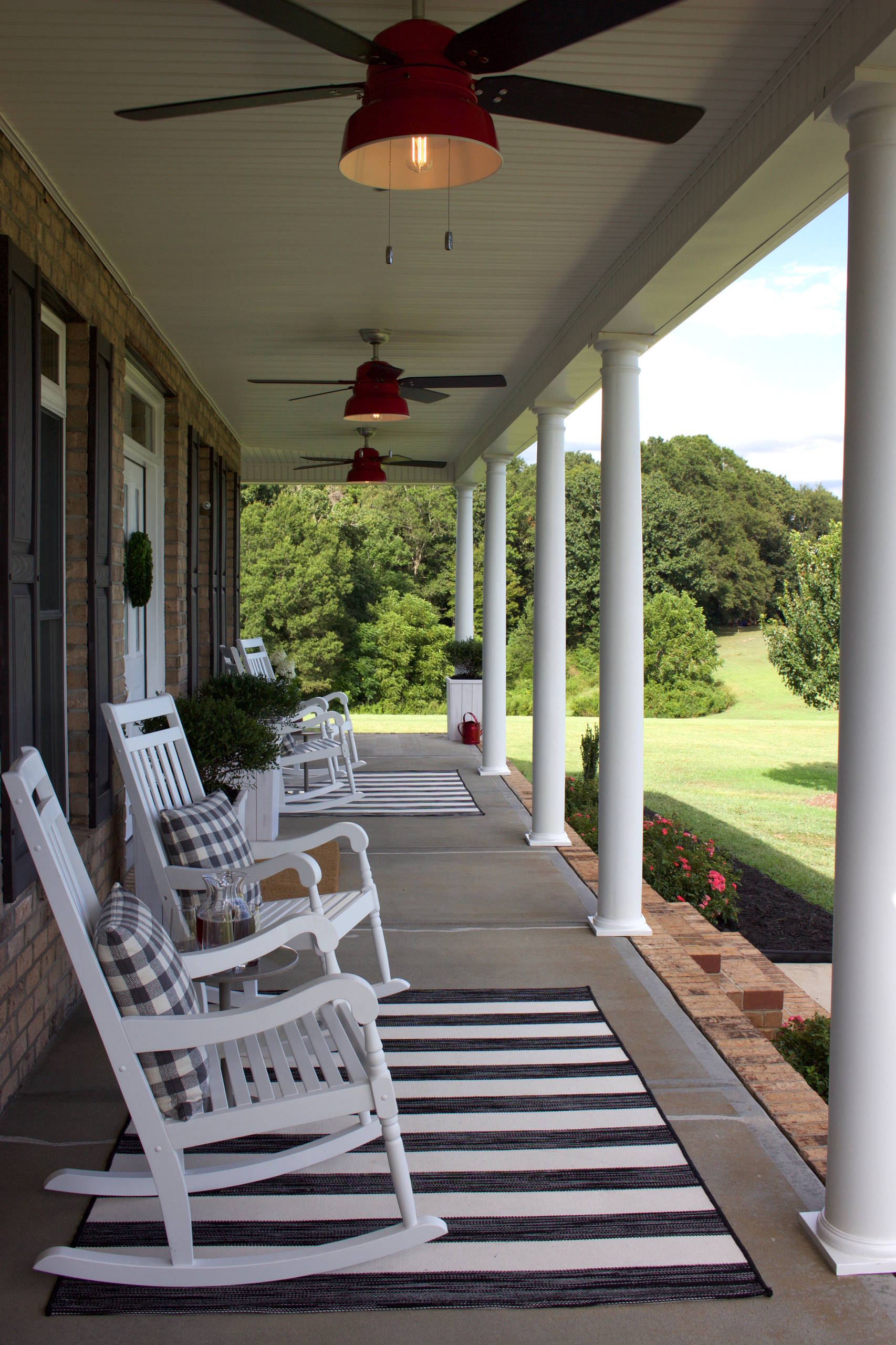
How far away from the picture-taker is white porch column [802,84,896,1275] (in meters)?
2.21

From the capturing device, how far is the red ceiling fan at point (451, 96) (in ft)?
6.06

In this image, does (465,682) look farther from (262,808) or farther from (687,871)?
(262,808)

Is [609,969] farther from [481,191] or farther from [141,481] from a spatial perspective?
[141,481]

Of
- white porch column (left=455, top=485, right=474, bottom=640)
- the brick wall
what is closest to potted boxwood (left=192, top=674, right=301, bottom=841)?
the brick wall

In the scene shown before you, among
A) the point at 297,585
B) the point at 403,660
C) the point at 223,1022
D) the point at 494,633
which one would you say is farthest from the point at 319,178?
the point at 403,660

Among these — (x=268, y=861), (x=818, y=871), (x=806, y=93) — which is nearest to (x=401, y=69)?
(x=806, y=93)

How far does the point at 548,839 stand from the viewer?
6.19m

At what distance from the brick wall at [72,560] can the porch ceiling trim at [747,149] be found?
2.07 meters

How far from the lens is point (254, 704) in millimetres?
6188

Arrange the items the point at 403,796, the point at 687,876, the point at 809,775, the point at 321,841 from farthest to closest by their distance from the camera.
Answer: the point at 809,775, the point at 403,796, the point at 687,876, the point at 321,841

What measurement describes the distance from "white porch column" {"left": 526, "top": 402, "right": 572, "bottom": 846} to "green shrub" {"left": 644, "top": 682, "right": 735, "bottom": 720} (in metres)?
17.0

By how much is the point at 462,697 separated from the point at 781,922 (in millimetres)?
4221

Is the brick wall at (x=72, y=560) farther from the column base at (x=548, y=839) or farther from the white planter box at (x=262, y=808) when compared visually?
the column base at (x=548, y=839)

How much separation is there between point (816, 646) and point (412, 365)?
1075 cm
